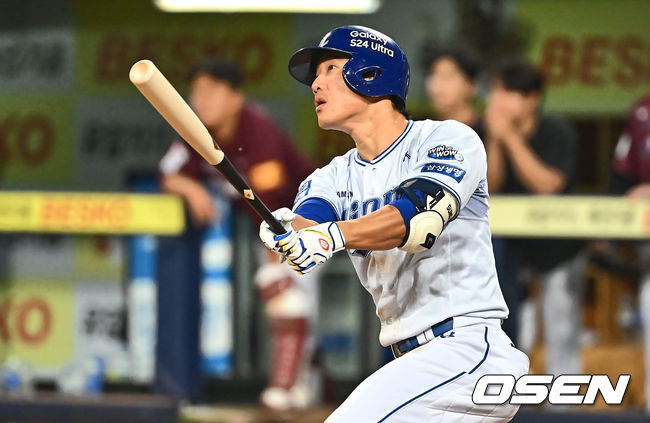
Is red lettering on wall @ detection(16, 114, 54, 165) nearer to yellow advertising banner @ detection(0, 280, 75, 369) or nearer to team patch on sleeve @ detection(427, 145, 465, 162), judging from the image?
yellow advertising banner @ detection(0, 280, 75, 369)

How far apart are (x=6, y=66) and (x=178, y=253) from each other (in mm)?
4343

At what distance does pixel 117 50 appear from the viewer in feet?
30.0

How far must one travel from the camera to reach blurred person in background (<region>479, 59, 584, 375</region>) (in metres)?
5.09

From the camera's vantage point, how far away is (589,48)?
29.1ft

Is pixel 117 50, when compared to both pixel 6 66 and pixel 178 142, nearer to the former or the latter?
pixel 6 66

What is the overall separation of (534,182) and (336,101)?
94.1 inches

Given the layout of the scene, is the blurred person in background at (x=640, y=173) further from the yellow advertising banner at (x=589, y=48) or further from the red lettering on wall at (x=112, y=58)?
the red lettering on wall at (x=112, y=58)

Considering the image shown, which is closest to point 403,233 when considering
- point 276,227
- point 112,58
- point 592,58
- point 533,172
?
point 276,227

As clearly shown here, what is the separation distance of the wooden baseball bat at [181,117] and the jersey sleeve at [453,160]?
38 cm

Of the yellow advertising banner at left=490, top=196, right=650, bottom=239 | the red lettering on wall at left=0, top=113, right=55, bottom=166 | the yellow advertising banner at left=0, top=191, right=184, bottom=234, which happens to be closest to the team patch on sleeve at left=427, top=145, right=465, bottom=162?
the yellow advertising banner at left=490, top=196, right=650, bottom=239

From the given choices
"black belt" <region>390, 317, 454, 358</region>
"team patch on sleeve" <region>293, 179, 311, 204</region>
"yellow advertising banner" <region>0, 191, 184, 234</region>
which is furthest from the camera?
"yellow advertising banner" <region>0, 191, 184, 234</region>

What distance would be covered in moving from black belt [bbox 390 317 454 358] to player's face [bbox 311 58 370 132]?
1.82ft

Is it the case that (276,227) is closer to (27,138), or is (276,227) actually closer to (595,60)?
(595,60)

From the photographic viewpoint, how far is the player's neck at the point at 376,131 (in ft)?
9.87
